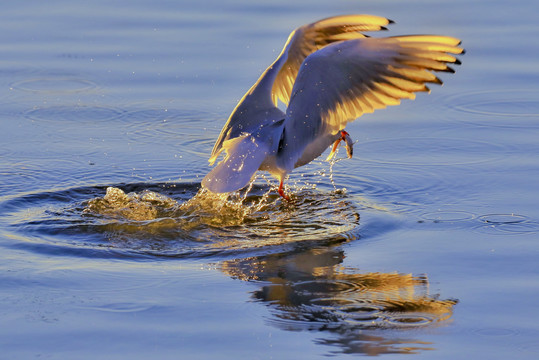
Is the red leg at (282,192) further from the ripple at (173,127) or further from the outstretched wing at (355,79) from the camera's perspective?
the ripple at (173,127)

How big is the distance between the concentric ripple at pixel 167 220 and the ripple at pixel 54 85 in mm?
2131

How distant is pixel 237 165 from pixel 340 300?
70.1 inches

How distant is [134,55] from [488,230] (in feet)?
15.8

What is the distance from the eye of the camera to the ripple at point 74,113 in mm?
8461

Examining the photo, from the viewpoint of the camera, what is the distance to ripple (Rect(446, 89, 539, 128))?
814cm

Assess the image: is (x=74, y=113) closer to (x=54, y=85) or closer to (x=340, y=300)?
(x=54, y=85)

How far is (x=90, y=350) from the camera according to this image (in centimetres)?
451

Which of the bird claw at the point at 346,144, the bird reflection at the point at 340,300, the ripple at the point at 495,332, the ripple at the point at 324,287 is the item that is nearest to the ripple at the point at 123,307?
the bird reflection at the point at 340,300

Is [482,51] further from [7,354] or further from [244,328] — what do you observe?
[7,354]

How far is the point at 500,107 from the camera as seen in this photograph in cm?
848

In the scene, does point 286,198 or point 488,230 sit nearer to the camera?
point 488,230

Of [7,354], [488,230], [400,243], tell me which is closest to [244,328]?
[7,354]

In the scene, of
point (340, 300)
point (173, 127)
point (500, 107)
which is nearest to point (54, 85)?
point (173, 127)

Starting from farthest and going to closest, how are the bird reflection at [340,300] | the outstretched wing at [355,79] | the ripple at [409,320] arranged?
the outstretched wing at [355,79]
the ripple at [409,320]
the bird reflection at [340,300]
